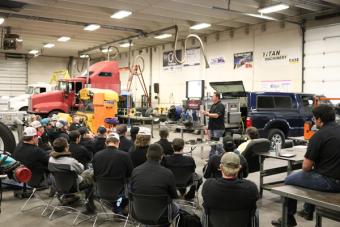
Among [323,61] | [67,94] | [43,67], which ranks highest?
[43,67]

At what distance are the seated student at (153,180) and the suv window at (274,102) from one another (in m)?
7.37

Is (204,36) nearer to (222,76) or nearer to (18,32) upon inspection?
(222,76)

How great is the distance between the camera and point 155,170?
3846mm

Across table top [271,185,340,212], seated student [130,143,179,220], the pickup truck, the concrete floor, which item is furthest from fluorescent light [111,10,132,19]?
table top [271,185,340,212]

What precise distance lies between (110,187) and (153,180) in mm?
1172

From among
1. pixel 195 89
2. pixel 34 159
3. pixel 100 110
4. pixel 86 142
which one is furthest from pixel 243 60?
pixel 34 159

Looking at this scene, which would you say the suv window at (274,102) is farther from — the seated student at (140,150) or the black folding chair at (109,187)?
the black folding chair at (109,187)

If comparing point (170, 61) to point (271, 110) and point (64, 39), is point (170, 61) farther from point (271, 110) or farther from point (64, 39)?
point (271, 110)

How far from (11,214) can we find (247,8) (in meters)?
11.1

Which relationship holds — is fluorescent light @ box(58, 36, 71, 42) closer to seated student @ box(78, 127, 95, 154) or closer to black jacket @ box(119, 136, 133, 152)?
seated student @ box(78, 127, 95, 154)

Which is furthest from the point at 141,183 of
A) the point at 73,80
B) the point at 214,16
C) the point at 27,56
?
the point at 27,56

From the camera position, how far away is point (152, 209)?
3777 millimetres

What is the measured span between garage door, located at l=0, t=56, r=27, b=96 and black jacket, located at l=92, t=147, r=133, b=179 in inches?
963

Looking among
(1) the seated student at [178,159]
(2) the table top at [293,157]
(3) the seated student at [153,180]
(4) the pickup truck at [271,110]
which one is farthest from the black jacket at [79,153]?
(4) the pickup truck at [271,110]
